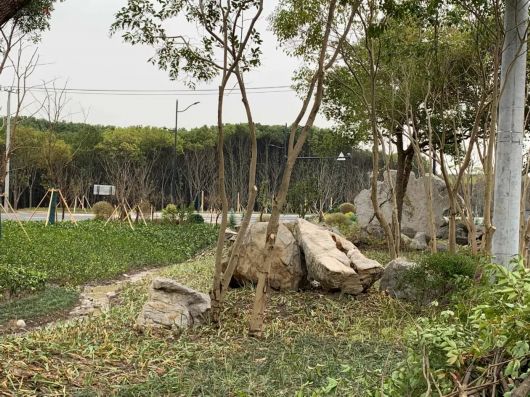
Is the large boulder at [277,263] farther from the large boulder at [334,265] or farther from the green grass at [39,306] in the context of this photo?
the green grass at [39,306]

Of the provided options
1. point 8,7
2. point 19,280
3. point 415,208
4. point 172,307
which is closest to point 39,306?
point 19,280

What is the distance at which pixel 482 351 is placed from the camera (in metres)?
1.73

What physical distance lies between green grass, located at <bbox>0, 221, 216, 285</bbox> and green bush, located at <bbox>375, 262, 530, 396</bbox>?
7.81m

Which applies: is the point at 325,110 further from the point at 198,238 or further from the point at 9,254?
the point at 9,254

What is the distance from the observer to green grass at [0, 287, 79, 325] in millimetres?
6680

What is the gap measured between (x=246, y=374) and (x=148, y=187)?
68.4 ft

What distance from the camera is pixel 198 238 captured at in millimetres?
16016

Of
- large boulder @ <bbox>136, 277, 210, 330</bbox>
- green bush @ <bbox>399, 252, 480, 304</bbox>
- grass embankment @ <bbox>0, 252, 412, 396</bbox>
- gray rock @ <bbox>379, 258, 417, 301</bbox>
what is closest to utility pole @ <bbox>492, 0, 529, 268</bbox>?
green bush @ <bbox>399, 252, 480, 304</bbox>

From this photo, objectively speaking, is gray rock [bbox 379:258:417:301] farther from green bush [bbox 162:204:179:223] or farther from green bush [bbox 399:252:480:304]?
green bush [bbox 162:204:179:223]

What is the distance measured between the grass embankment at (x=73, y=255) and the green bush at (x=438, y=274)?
3.91 m

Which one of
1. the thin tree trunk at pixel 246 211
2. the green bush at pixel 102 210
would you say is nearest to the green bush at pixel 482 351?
the thin tree trunk at pixel 246 211

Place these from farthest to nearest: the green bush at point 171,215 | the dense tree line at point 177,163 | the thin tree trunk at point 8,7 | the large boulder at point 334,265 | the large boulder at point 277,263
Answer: the dense tree line at point 177,163, the green bush at point 171,215, the large boulder at point 277,263, the large boulder at point 334,265, the thin tree trunk at point 8,7

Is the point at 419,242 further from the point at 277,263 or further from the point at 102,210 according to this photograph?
the point at 102,210

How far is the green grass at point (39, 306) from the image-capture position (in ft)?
21.9
